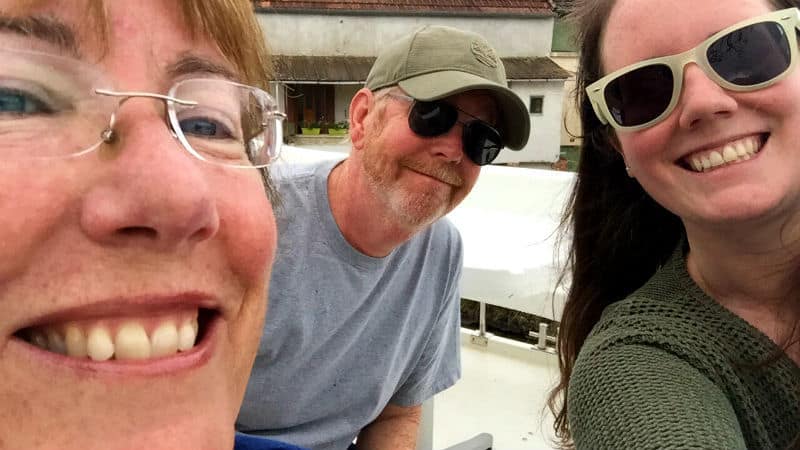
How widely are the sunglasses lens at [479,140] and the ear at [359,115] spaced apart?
0.34 m

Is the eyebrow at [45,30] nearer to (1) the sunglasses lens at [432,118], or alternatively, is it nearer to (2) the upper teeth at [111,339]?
(2) the upper teeth at [111,339]

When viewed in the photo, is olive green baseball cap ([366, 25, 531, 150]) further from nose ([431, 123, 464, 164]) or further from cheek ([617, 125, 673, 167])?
cheek ([617, 125, 673, 167])

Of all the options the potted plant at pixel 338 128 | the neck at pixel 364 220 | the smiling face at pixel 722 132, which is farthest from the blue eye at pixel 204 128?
the potted plant at pixel 338 128

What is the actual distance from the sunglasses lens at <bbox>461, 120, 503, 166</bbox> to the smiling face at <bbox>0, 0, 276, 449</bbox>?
1.14m

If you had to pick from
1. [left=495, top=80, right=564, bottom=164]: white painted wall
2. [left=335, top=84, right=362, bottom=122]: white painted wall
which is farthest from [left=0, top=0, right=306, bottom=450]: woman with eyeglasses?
[left=495, top=80, right=564, bottom=164]: white painted wall

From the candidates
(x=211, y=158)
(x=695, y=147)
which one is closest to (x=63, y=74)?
(x=211, y=158)

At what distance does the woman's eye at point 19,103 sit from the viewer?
0.61 m

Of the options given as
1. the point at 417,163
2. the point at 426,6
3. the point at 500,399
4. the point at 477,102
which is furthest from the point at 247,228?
the point at 426,6

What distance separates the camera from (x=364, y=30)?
1216 centimetres

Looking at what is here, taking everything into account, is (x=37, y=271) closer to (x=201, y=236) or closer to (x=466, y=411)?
(x=201, y=236)

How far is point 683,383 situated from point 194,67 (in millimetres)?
890

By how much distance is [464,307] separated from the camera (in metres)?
3.98

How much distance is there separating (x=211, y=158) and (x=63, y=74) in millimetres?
189

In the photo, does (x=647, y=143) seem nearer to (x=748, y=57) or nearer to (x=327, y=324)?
(x=748, y=57)
